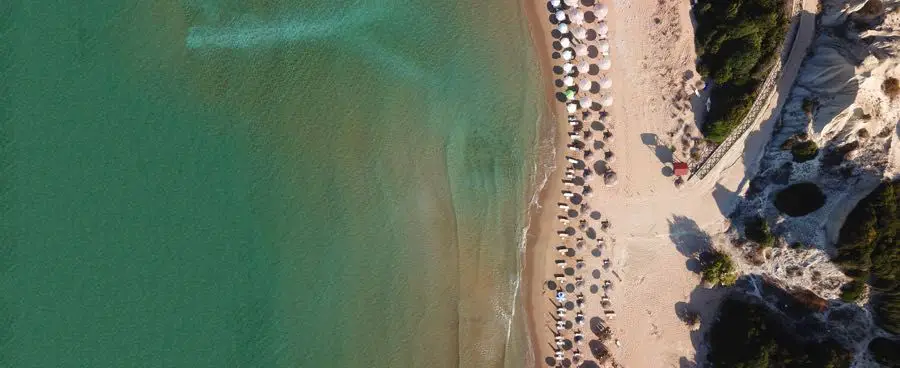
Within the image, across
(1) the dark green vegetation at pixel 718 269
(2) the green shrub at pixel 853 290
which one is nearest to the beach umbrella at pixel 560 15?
(1) the dark green vegetation at pixel 718 269

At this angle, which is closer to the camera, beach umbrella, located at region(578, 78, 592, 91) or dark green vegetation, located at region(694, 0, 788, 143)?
dark green vegetation, located at region(694, 0, 788, 143)

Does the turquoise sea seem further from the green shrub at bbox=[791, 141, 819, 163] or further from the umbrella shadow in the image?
the green shrub at bbox=[791, 141, 819, 163]

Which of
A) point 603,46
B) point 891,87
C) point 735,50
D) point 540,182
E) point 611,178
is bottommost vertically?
point 540,182

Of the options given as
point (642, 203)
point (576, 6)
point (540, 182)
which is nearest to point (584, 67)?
point (576, 6)

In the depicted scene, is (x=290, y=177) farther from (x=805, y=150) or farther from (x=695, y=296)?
(x=805, y=150)

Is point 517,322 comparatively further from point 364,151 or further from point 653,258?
point 364,151

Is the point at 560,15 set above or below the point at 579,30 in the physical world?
above

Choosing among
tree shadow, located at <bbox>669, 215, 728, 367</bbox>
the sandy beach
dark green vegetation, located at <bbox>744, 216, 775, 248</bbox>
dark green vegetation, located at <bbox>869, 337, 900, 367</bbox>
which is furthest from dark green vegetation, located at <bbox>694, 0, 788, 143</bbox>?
dark green vegetation, located at <bbox>869, 337, 900, 367</bbox>

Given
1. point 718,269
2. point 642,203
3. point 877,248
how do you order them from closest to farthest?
point 877,248 → point 718,269 → point 642,203

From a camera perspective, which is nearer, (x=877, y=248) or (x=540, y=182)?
(x=877, y=248)
